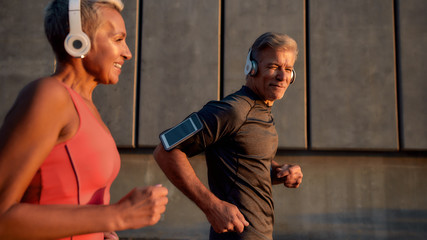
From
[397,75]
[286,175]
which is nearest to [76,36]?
[286,175]

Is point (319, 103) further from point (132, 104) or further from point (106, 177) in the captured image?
point (106, 177)

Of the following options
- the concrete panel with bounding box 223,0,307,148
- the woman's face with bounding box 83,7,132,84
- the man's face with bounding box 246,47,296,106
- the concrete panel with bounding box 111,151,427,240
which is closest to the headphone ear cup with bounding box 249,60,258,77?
the man's face with bounding box 246,47,296,106

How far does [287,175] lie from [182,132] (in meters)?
0.66

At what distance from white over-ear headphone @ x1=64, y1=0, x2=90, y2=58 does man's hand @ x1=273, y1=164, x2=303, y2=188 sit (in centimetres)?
122

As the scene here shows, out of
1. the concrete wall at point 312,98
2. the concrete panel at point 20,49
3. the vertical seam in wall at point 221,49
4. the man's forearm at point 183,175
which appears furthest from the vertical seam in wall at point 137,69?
the man's forearm at point 183,175

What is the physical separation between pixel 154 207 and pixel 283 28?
4254 millimetres

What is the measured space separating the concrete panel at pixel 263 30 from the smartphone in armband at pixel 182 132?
10.1ft

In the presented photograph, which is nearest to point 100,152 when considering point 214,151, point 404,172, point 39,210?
point 39,210

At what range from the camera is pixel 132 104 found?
15.0ft

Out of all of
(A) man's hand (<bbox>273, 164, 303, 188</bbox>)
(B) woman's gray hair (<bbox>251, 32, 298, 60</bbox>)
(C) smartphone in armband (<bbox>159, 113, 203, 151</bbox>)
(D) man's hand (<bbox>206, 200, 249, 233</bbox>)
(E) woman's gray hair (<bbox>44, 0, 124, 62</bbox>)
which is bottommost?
(D) man's hand (<bbox>206, 200, 249, 233</bbox>)

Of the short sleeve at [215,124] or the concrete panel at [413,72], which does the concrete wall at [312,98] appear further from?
the short sleeve at [215,124]

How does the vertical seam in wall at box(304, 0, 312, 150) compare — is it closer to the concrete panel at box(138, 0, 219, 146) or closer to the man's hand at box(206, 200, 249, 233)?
the concrete panel at box(138, 0, 219, 146)

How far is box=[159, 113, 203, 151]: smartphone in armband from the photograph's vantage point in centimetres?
143

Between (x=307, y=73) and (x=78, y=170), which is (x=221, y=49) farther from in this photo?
(x=78, y=170)
